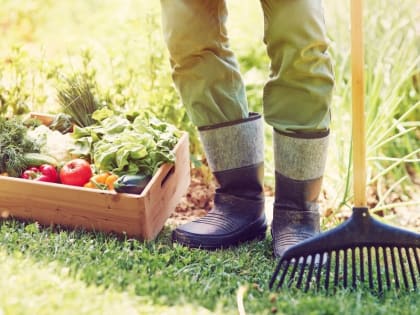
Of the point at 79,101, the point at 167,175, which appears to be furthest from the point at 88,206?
the point at 79,101

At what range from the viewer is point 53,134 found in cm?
264

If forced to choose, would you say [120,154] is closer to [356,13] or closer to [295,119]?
[295,119]

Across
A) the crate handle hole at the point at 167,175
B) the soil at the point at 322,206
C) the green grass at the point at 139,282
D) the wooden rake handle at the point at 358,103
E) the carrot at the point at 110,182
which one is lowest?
the soil at the point at 322,206

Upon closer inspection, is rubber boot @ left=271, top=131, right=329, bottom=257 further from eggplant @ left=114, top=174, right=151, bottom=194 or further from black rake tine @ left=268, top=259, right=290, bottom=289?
eggplant @ left=114, top=174, right=151, bottom=194

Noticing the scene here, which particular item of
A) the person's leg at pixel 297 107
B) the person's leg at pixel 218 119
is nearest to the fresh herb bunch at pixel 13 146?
the person's leg at pixel 218 119

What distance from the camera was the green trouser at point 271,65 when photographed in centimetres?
207

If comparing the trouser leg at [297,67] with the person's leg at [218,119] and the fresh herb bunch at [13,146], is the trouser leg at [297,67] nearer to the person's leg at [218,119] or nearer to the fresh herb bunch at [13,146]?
the person's leg at [218,119]

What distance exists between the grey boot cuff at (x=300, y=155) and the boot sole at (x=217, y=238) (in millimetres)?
240

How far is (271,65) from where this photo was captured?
86.7 inches

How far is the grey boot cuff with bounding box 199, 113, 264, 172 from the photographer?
7.82ft

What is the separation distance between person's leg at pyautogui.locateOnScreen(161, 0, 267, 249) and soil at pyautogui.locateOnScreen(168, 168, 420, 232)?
30 centimetres

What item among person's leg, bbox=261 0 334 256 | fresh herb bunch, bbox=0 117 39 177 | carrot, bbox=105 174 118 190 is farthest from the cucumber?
person's leg, bbox=261 0 334 256

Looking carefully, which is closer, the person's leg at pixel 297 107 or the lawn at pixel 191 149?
the lawn at pixel 191 149

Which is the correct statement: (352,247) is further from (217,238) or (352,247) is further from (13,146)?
(13,146)
